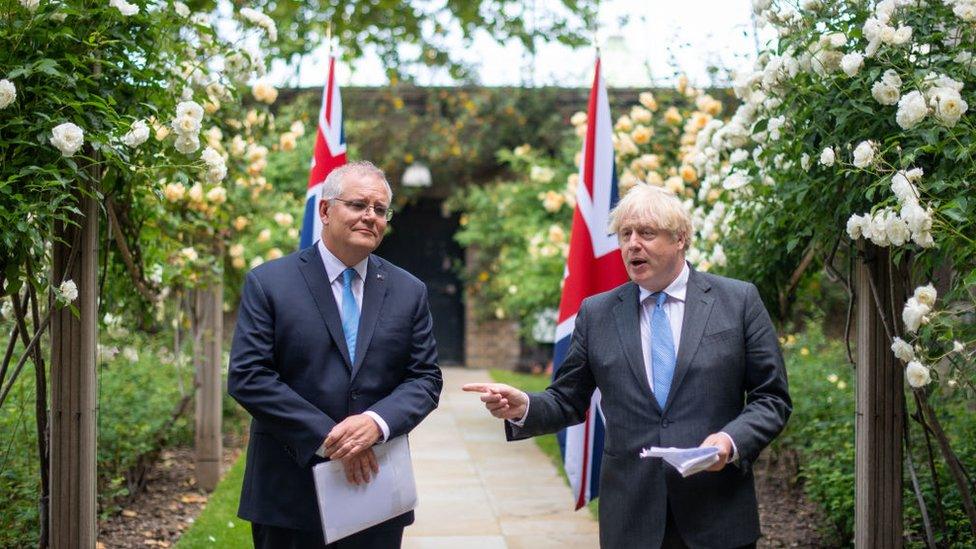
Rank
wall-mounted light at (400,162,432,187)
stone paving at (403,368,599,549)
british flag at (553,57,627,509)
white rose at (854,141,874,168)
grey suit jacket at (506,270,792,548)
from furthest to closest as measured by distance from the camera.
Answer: wall-mounted light at (400,162,432,187) → stone paving at (403,368,599,549) → british flag at (553,57,627,509) → white rose at (854,141,874,168) → grey suit jacket at (506,270,792,548)

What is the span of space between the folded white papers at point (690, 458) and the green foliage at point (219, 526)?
3282 mm

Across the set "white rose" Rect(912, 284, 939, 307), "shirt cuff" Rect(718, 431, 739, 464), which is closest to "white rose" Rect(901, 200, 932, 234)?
"white rose" Rect(912, 284, 939, 307)

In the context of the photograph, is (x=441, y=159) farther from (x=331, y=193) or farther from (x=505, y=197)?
(x=331, y=193)

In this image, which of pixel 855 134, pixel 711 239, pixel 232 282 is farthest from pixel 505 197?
pixel 855 134

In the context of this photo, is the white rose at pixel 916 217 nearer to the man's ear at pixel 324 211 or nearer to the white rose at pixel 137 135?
the man's ear at pixel 324 211

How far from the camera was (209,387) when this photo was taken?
7.03 m

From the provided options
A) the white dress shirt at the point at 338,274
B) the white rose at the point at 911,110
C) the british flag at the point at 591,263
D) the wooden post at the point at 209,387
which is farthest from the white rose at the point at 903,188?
the wooden post at the point at 209,387

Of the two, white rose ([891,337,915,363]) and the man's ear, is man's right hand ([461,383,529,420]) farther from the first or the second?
white rose ([891,337,915,363])

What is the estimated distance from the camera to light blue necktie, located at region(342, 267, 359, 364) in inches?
119

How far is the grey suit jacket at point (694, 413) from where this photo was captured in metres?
2.79

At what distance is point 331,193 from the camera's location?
3.04 metres

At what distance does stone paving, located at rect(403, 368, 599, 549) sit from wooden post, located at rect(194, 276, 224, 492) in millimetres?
1355

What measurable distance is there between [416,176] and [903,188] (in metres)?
11.3

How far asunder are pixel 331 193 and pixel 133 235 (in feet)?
5.68
